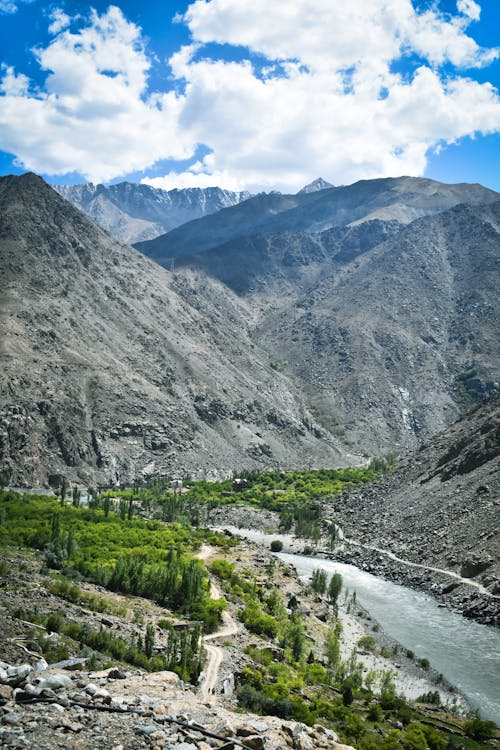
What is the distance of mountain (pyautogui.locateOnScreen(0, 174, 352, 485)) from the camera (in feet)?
438

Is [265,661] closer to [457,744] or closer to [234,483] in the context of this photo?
[457,744]

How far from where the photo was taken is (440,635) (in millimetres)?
59469

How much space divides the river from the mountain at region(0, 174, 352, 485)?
69.9 meters

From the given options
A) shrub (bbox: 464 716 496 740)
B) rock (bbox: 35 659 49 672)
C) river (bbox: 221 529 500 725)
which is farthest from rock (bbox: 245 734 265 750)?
river (bbox: 221 529 500 725)

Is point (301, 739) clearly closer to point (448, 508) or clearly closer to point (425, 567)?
point (425, 567)

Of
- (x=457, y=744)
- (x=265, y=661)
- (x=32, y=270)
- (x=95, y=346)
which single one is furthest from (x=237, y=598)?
(x=32, y=270)

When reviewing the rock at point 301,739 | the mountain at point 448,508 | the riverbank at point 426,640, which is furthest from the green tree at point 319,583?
the rock at point 301,739

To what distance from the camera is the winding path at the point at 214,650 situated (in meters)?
32.2

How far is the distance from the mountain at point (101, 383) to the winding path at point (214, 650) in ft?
274

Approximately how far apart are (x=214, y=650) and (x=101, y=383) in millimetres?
115938

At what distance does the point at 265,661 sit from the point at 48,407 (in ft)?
344

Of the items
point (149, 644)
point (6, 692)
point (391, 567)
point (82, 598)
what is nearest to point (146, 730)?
point (6, 692)

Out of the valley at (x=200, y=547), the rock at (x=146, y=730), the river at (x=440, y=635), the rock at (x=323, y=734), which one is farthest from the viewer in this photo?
the river at (x=440, y=635)

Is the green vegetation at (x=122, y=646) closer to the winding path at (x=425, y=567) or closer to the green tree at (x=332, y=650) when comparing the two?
the green tree at (x=332, y=650)
